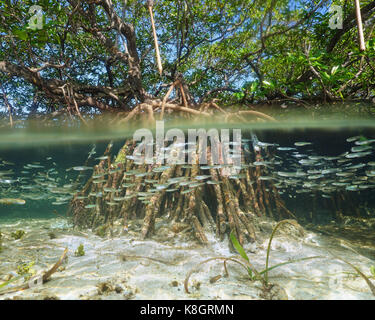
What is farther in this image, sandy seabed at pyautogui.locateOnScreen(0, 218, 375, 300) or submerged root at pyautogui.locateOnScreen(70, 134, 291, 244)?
submerged root at pyautogui.locateOnScreen(70, 134, 291, 244)

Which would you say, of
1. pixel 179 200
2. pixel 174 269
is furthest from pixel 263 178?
pixel 174 269

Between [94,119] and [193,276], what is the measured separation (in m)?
7.04

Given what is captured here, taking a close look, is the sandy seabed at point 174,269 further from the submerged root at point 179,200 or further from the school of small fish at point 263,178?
the school of small fish at point 263,178

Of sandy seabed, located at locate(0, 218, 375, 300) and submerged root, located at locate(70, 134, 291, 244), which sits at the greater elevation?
submerged root, located at locate(70, 134, 291, 244)

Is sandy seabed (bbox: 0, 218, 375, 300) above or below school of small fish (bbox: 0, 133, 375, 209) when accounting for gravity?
below

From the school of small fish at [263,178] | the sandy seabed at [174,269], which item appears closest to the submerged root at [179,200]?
the school of small fish at [263,178]

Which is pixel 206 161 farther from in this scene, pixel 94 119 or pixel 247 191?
pixel 94 119

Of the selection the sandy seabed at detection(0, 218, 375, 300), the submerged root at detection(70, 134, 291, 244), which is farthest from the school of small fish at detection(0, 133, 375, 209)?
the sandy seabed at detection(0, 218, 375, 300)

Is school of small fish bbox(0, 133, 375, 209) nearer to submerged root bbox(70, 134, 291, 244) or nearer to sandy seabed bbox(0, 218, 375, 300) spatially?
submerged root bbox(70, 134, 291, 244)

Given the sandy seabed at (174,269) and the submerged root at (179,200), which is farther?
the submerged root at (179,200)

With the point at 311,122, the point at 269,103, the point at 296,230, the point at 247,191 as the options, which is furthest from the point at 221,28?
the point at 296,230

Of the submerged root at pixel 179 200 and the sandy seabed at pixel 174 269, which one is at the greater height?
the submerged root at pixel 179 200

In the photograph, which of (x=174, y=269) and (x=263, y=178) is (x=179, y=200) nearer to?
(x=263, y=178)

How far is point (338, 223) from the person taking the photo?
7.31 metres
